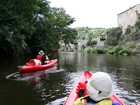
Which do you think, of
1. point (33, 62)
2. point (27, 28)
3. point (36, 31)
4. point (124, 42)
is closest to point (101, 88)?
point (33, 62)

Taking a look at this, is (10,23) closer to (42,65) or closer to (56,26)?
(42,65)

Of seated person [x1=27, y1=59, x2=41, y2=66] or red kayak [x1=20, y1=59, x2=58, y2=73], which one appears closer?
red kayak [x1=20, y1=59, x2=58, y2=73]

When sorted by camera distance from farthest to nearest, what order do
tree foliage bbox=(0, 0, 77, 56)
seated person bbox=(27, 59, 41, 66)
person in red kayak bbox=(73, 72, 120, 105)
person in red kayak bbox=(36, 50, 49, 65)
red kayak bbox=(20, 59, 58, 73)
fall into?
tree foliage bbox=(0, 0, 77, 56), person in red kayak bbox=(36, 50, 49, 65), seated person bbox=(27, 59, 41, 66), red kayak bbox=(20, 59, 58, 73), person in red kayak bbox=(73, 72, 120, 105)

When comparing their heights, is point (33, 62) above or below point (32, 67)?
above

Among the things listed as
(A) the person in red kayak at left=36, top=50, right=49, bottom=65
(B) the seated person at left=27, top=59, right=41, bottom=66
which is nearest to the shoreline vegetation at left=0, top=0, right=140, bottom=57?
(A) the person in red kayak at left=36, top=50, right=49, bottom=65

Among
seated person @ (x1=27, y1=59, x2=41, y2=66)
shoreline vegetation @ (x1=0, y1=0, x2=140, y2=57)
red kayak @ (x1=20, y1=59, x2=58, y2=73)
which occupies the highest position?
shoreline vegetation @ (x1=0, y1=0, x2=140, y2=57)

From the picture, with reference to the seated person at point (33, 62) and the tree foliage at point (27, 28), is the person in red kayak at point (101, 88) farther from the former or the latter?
the tree foliage at point (27, 28)

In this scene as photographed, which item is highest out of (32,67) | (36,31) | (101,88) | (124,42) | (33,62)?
(36,31)

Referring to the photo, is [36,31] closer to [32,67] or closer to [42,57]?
[42,57]

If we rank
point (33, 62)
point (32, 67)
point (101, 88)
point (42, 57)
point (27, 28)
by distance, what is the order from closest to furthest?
point (101, 88) → point (32, 67) → point (33, 62) → point (42, 57) → point (27, 28)

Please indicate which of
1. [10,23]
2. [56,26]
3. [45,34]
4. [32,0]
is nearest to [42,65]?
[10,23]

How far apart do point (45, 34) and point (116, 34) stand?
3637cm

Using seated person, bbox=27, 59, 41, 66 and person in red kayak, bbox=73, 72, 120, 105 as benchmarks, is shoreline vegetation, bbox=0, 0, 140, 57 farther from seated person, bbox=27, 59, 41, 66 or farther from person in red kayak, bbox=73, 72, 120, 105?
person in red kayak, bbox=73, 72, 120, 105

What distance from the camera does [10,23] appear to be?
2833cm
